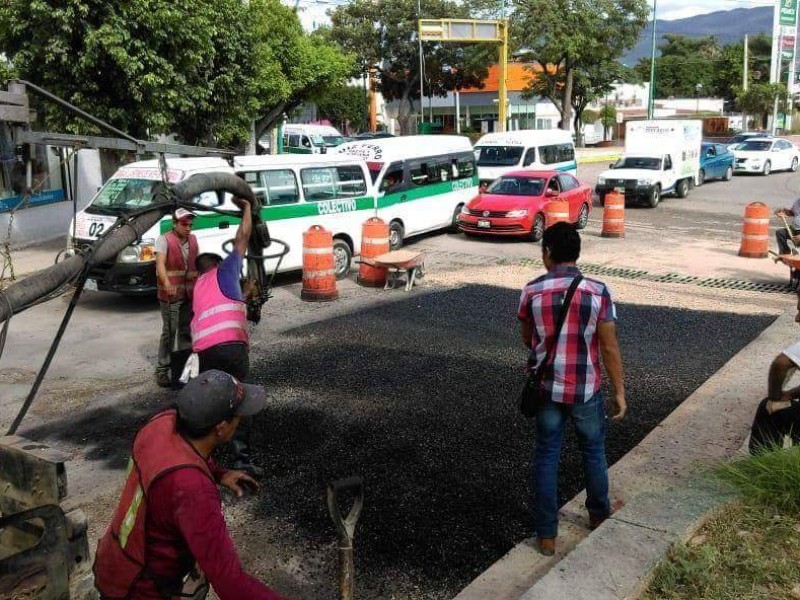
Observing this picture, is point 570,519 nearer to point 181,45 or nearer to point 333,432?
point 333,432

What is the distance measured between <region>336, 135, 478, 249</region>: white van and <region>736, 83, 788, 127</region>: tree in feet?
166

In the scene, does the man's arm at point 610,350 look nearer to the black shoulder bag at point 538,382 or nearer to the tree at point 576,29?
the black shoulder bag at point 538,382

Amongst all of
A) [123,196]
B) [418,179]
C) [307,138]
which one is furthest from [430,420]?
[307,138]

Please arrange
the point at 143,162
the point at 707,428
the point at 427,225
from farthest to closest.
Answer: the point at 427,225, the point at 143,162, the point at 707,428

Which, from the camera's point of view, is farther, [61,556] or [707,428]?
[707,428]

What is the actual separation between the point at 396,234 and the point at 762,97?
180 ft

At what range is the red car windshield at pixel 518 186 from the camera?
1797 cm

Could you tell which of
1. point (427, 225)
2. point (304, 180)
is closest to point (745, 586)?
point (304, 180)

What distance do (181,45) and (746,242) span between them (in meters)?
11.7

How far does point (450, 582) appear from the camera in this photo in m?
4.56

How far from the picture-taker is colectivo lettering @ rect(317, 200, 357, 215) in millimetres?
13589

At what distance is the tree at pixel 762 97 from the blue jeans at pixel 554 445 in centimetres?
6341

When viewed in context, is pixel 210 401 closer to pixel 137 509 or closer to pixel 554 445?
pixel 137 509

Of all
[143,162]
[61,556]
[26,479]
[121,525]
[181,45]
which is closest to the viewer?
[121,525]
